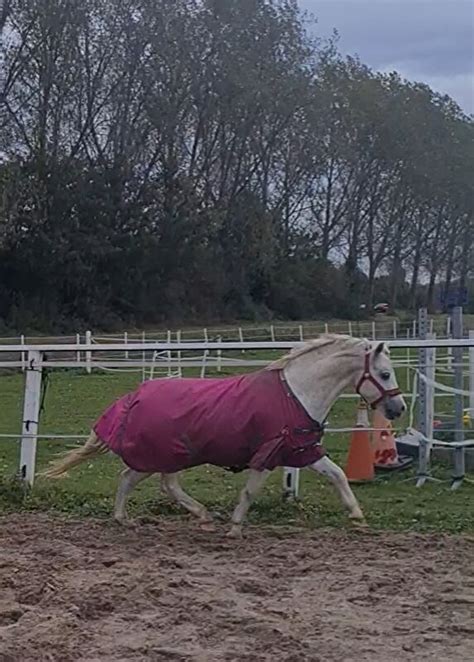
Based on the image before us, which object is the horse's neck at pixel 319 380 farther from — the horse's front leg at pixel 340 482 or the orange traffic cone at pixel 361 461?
the orange traffic cone at pixel 361 461

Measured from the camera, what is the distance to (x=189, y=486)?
296 inches

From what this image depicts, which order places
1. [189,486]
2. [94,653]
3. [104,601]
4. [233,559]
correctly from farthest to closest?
1. [189,486]
2. [233,559]
3. [104,601]
4. [94,653]

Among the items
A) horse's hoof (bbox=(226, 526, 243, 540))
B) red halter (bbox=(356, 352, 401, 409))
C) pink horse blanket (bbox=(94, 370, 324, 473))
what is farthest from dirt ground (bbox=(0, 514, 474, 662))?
red halter (bbox=(356, 352, 401, 409))

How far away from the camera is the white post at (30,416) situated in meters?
6.96

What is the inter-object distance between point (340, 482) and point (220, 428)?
84cm

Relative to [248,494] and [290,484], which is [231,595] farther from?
[290,484]

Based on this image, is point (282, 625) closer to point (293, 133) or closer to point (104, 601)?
point (104, 601)

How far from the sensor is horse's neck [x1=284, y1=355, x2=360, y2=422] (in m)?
5.90

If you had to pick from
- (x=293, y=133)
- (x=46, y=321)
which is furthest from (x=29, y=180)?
(x=293, y=133)

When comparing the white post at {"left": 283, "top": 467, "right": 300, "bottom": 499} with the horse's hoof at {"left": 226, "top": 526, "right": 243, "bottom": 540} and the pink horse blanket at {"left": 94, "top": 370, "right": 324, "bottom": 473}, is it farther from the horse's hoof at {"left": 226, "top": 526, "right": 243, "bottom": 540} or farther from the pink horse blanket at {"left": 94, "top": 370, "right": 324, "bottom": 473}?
the horse's hoof at {"left": 226, "top": 526, "right": 243, "bottom": 540}

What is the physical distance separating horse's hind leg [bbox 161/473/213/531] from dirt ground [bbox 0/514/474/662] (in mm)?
189

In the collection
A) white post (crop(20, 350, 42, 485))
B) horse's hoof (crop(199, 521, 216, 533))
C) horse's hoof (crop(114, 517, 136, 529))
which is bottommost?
horse's hoof (crop(114, 517, 136, 529))

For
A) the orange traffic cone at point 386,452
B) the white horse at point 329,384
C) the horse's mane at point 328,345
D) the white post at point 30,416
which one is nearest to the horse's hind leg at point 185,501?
the white horse at point 329,384

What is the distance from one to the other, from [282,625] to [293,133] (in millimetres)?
38003
